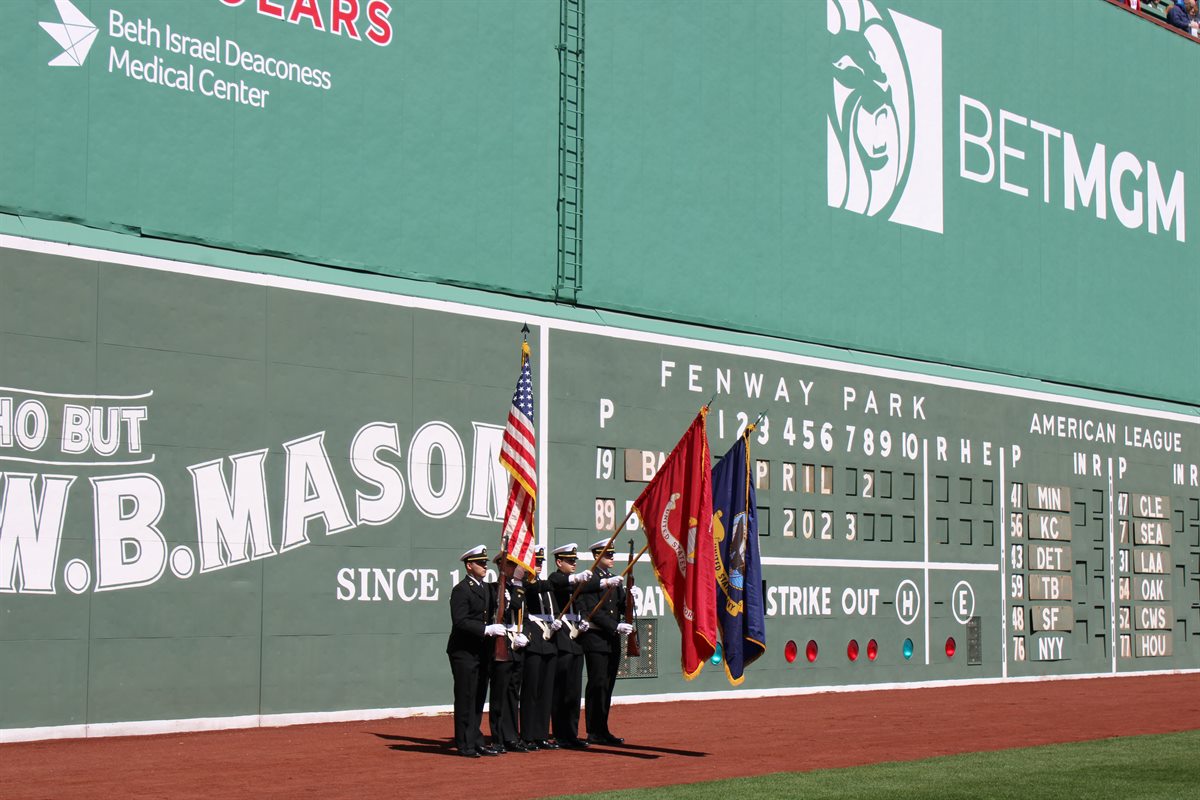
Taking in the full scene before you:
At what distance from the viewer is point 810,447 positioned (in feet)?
74.0

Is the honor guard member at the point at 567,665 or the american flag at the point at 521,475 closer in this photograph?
the american flag at the point at 521,475

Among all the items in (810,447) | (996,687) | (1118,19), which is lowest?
(996,687)

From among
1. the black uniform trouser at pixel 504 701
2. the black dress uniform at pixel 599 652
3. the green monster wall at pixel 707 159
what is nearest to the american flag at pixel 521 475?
the black uniform trouser at pixel 504 701

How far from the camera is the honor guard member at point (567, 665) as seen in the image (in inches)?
613

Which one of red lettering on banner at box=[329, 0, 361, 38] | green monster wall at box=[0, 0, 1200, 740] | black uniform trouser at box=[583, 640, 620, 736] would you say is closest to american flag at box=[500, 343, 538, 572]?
black uniform trouser at box=[583, 640, 620, 736]

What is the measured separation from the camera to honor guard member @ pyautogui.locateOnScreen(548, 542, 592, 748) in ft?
51.1

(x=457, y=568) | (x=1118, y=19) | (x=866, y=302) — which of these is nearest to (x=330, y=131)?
(x=457, y=568)

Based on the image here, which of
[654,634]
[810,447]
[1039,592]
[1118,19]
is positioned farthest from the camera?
[1118,19]

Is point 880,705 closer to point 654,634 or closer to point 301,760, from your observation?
point 654,634

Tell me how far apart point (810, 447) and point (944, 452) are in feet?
11.2

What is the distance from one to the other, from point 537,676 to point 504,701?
0.47m

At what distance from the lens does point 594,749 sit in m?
15.3

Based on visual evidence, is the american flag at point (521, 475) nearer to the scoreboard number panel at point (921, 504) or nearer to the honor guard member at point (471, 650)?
the honor guard member at point (471, 650)

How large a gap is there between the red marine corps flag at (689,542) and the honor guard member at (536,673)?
129 cm
